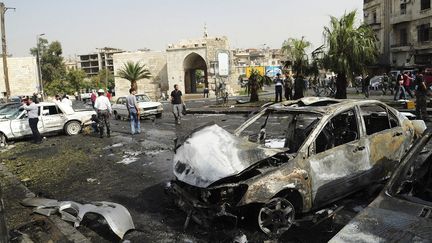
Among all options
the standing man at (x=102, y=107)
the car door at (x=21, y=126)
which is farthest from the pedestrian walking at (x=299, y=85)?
the car door at (x=21, y=126)

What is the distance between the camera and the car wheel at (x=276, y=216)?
454 cm

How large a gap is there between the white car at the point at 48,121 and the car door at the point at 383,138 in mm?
12863

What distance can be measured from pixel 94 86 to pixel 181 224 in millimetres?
84807

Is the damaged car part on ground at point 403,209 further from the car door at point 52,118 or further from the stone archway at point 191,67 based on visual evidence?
the stone archway at point 191,67

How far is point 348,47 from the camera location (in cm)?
1842

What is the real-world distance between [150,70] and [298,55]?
131 ft

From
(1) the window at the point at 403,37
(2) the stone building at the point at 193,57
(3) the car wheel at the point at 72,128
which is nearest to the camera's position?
(3) the car wheel at the point at 72,128

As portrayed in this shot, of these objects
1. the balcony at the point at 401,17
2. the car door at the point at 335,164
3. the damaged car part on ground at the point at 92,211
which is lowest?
the damaged car part on ground at the point at 92,211

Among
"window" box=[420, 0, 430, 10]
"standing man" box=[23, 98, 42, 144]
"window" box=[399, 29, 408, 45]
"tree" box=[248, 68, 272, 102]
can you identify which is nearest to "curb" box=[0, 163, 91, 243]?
"standing man" box=[23, 98, 42, 144]

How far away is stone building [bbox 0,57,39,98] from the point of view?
66688 mm

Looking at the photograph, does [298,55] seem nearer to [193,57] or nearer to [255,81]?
[255,81]

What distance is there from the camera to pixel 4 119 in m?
15.0

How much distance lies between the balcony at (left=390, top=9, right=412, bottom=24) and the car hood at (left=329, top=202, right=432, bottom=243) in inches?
1797

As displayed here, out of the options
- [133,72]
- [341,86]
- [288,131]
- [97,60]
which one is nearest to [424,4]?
[341,86]
